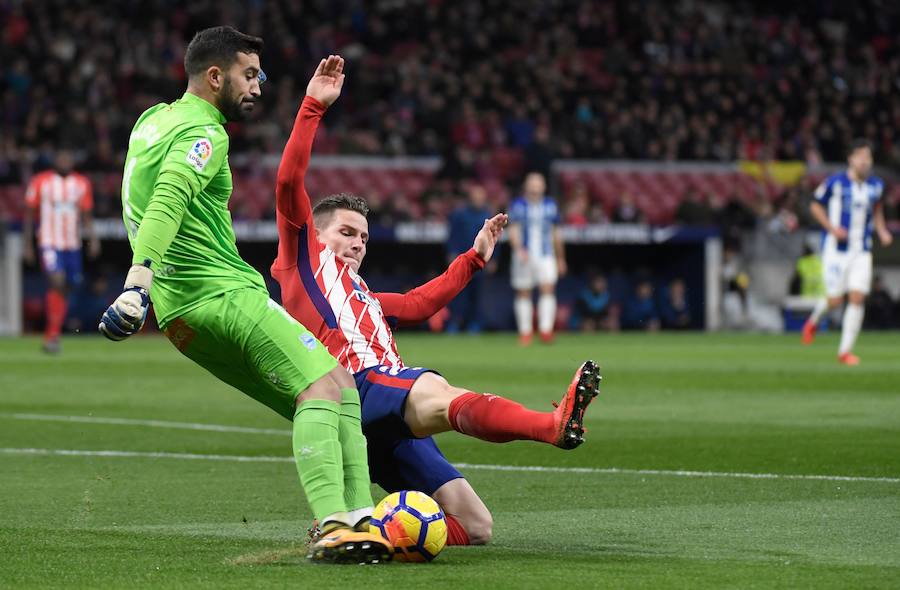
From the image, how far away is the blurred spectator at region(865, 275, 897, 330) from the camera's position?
26844 millimetres

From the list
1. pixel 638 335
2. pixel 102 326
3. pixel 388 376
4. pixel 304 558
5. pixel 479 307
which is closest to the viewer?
pixel 102 326

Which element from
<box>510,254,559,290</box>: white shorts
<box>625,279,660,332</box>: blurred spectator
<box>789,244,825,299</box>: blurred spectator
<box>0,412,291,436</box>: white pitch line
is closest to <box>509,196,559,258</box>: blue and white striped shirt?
<box>510,254,559,290</box>: white shorts

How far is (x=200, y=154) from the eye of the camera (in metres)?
5.44

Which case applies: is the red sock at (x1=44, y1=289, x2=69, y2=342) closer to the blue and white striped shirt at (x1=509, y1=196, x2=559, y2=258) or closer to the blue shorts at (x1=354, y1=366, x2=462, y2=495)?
the blue and white striped shirt at (x1=509, y1=196, x2=559, y2=258)

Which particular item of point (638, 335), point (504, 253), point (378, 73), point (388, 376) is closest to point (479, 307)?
point (504, 253)

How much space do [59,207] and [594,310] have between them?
9.84 meters

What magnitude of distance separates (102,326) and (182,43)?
24.4 meters

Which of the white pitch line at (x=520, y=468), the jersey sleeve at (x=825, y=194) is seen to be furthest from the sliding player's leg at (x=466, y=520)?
the jersey sleeve at (x=825, y=194)

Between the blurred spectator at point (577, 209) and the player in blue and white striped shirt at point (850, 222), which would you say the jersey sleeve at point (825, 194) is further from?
the blurred spectator at point (577, 209)

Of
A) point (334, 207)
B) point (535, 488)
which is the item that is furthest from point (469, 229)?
point (334, 207)

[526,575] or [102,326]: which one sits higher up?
[102,326]

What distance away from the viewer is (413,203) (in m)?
27.8

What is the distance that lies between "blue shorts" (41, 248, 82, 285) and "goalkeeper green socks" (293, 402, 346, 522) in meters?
15.6

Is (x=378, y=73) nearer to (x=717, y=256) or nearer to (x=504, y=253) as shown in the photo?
(x=504, y=253)
